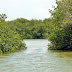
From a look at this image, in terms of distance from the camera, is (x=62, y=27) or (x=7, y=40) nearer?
(x=7, y=40)

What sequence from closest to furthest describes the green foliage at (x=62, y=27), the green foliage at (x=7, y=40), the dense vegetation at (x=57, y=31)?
1. the green foliage at (x=7, y=40)
2. the dense vegetation at (x=57, y=31)
3. the green foliage at (x=62, y=27)

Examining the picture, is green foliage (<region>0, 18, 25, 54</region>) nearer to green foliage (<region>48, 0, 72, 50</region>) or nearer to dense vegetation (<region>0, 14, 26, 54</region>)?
dense vegetation (<region>0, 14, 26, 54</region>)

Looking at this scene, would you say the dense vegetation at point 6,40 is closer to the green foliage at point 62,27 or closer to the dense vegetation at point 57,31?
the dense vegetation at point 57,31

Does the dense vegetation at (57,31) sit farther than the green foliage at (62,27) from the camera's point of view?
No

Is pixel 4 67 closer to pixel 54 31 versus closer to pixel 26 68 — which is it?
pixel 26 68

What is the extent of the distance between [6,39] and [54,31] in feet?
16.0

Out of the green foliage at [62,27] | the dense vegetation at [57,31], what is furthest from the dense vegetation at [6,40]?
the green foliage at [62,27]

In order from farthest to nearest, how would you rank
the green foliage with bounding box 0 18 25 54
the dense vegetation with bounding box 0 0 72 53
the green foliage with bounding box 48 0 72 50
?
1. the green foliage with bounding box 48 0 72 50
2. the dense vegetation with bounding box 0 0 72 53
3. the green foliage with bounding box 0 18 25 54

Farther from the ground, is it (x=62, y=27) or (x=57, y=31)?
(x=62, y=27)

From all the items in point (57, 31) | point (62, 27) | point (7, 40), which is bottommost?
point (7, 40)

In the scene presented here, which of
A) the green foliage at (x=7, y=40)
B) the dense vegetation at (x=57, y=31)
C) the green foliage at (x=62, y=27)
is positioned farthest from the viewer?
the green foliage at (x=62, y=27)

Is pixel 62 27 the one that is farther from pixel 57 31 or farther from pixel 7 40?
pixel 7 40

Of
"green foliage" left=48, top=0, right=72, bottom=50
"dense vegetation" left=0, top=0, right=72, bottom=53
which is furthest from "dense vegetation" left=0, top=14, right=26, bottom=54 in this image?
"green foliage" left=48, top=0, right=72, bottom=50

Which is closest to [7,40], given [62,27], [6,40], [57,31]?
[6,40]
